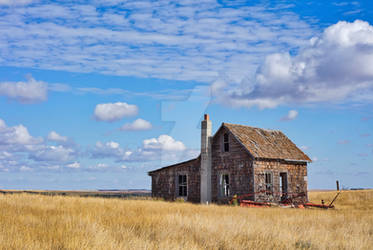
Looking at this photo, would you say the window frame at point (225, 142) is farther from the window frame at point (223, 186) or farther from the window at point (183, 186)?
the window at point (183, 186)

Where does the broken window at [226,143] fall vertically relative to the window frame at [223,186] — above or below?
above

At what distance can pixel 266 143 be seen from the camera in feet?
86.8

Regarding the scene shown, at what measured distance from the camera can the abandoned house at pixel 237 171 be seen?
23.9 m

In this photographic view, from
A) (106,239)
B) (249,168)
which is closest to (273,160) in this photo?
(249,168)

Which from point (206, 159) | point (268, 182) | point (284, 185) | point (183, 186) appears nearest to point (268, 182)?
point (268, 182)

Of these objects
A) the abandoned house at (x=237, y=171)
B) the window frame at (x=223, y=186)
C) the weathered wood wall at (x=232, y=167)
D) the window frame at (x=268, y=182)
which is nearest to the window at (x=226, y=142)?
the abandoned house at (x=237, y=171)

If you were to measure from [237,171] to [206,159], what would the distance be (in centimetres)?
235

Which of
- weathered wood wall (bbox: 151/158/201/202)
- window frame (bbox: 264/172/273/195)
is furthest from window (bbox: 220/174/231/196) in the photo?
window frame (bbox: 264/172/273/195)

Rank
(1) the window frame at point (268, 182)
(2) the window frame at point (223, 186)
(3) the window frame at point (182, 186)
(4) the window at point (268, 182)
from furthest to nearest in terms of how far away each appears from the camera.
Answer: (3) the window frame at point (182, 186), (2) the window frame at point (223, 186), (4) the window at point (268, 182), (1) the window frame at point (268, 182)

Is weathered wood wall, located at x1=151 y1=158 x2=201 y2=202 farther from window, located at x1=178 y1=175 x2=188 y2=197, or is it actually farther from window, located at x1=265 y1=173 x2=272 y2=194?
window, located at x1=265 y1=173 x2=272 y2=194

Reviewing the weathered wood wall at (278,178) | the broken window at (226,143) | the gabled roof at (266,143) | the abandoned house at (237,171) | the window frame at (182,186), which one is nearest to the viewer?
the weathered wood wall at (278,178)

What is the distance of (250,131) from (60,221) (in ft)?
62.6

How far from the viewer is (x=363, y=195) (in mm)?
34906

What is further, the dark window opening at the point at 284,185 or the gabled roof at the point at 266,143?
the dark window opening at the point at 284,185
